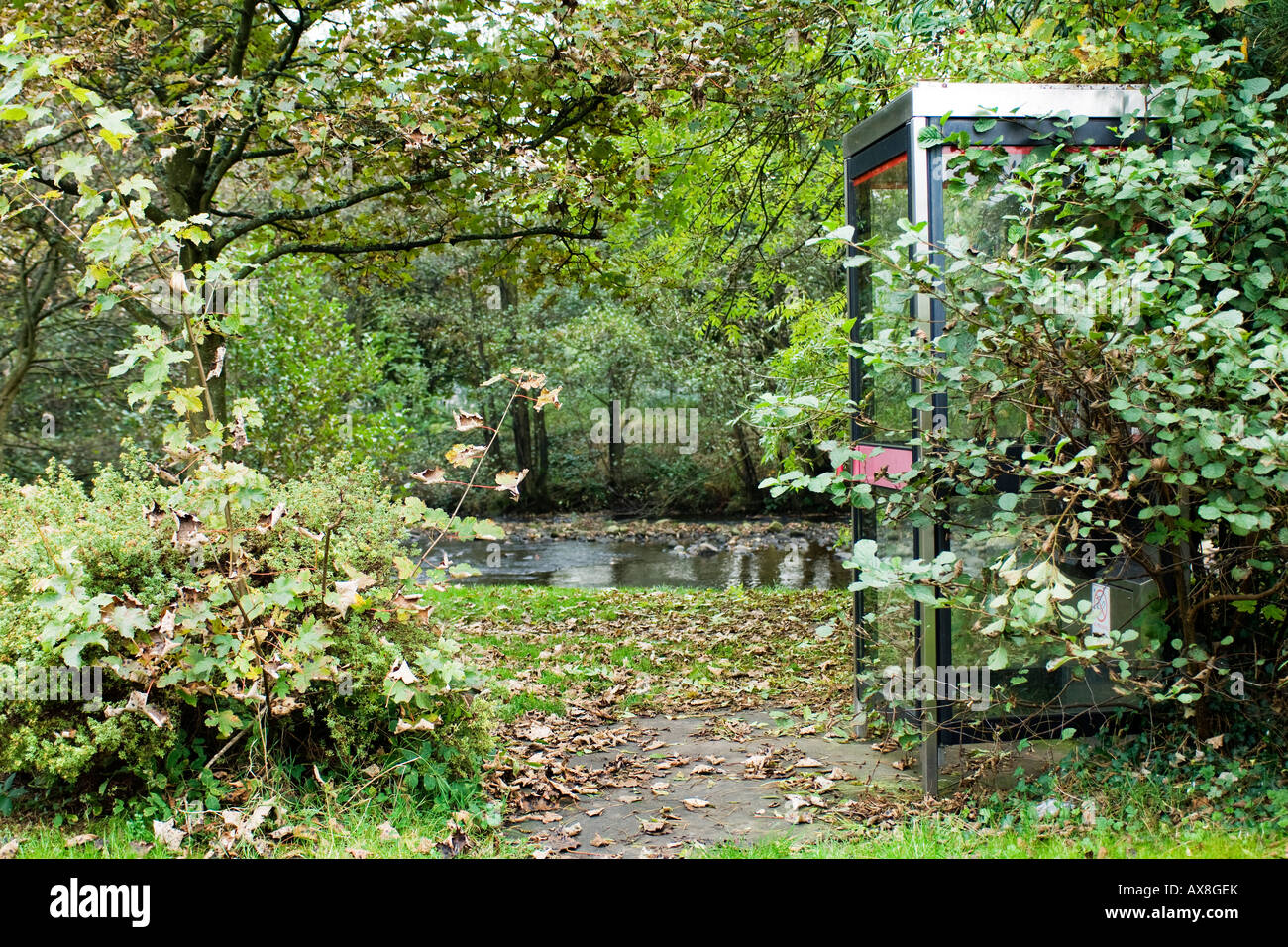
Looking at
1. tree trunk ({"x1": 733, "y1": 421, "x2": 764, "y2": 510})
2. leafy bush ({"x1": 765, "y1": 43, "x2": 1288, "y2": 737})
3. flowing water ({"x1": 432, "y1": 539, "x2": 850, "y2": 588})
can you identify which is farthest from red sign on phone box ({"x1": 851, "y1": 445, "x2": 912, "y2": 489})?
tree trunk ({"x1": 733, "y1": 421, "x2": 764, "y2": 510})

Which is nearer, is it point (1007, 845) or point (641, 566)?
point (1007, 845)

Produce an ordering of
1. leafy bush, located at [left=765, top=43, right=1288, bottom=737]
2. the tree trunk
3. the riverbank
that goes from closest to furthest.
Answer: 1. leafy bush, located at [left=765, top=43, right=1288, bottom=737]
2. the riverbank
3. the tree trunk

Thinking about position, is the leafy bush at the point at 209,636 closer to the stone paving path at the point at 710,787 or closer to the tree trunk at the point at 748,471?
the stone paving path at the point at 710,787

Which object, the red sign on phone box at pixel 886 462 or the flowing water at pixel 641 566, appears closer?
the red sign on phone box at pixel 886 462

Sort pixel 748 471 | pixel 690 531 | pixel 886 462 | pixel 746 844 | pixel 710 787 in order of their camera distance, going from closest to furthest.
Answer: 1. pixel 746 844
2. pixel 710 787
3. pixel 886 462
4. pixel 690 531
5. pixel 748 471

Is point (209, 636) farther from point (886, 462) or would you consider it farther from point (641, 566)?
point (641, 566)

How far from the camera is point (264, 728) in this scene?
4027mm

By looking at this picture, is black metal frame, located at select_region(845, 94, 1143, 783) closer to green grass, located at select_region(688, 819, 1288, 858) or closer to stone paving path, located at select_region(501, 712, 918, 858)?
stone paving path, located at select_region(501, 712, 918, 858)

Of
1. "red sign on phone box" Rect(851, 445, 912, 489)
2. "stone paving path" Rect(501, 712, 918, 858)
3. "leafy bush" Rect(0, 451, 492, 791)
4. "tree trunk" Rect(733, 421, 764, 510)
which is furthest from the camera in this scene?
"tree trunk" Rect(733, 421, 764, 510)

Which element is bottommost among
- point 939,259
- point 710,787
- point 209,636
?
point 710,787

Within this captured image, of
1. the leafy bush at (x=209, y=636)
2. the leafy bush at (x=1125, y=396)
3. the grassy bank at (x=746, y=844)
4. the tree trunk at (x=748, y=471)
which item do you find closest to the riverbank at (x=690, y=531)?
the tree trunk at (x=748, y=471)

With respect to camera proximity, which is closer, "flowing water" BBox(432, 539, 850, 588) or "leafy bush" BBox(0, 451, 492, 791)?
"leafy bush" BBox(0, 451, 492, 791)

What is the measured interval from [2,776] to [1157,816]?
453 centimetres

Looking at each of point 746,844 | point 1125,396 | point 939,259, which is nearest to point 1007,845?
point 746,844
